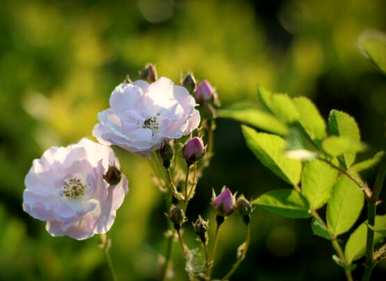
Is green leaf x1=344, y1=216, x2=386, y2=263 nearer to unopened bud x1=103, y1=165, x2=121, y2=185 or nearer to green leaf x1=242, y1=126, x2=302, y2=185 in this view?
green leaf x1=242, y1=126, x2=302, y2=185

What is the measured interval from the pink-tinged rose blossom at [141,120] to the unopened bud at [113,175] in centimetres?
4

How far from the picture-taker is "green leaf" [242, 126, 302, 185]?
109 centimetres

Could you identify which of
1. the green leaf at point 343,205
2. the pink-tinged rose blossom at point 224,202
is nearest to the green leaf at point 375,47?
the green leaf at point 343,205

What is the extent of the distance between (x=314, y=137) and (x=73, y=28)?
2.91m

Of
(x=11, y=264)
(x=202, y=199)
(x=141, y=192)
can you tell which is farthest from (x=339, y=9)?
(x=11, y=264)

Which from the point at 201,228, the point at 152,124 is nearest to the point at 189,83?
the point at 152,124

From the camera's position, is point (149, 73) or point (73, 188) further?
point (149, 73)

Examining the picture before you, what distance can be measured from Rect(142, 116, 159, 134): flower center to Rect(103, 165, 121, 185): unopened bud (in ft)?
0.25

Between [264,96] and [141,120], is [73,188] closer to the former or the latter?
[141,120]

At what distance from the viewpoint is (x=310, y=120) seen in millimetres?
1021

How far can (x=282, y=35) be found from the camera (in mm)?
5051

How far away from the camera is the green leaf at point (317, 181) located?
1.07 meters

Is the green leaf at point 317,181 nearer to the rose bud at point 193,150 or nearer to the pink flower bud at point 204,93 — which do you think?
the rose bud at point 193,150

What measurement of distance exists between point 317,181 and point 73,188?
351 millimetres
